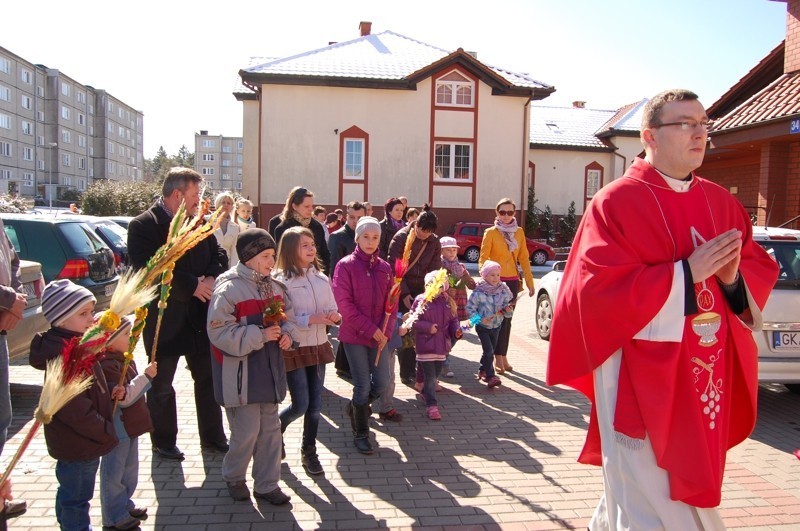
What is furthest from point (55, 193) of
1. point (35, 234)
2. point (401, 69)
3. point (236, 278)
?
point (236, 278)

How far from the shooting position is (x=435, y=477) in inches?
191

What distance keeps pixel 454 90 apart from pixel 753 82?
16558 millimetres

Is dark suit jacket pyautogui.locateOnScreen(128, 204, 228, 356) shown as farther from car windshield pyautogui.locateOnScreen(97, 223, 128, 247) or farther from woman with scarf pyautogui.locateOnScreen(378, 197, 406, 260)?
car windshield pyautogui.locateOnScreen(97, 223, 128, 247)

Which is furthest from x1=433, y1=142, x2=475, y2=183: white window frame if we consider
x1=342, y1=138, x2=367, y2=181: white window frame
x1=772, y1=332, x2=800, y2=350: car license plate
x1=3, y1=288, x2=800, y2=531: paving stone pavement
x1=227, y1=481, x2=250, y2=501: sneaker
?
x1=227, y1=481, x2=250, y2=501: sneaker

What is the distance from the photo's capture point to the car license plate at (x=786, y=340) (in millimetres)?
6180

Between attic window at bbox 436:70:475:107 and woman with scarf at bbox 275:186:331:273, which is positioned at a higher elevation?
attic window at bbox 436:70:475:107

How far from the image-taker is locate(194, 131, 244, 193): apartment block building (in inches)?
4638

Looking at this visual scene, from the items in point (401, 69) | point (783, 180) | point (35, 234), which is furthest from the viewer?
point (401, 69)

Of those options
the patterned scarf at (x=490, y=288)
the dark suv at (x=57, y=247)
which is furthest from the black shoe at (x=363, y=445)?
the dark suv at (x=57, y=247)

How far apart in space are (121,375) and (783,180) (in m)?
11.7

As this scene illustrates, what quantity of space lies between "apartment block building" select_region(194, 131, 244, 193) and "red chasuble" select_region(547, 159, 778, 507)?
119m

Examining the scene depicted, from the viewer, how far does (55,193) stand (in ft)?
243

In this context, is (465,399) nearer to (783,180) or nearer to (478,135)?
(783,180)

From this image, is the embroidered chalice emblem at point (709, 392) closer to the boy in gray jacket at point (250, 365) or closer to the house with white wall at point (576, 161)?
the boy in gray jacket at point (250, 365)
